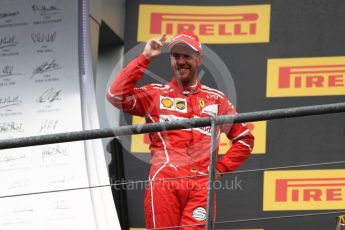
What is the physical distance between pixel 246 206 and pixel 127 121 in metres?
0.81

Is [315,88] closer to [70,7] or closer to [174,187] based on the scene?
[70,7]

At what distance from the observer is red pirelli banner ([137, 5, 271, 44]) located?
16.3 ft

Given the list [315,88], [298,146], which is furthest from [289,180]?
[315,88]
